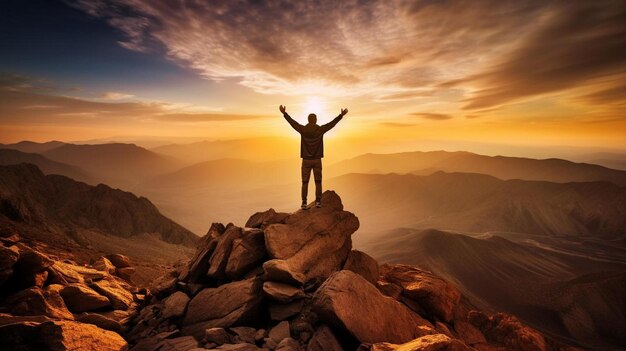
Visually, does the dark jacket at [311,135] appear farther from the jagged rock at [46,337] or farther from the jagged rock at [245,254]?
the jagged rock at [46,337]

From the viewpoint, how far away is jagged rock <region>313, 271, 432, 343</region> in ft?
24.2

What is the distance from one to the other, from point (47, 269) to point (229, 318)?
7396mm

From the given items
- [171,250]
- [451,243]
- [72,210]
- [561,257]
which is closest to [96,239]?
[171,250]

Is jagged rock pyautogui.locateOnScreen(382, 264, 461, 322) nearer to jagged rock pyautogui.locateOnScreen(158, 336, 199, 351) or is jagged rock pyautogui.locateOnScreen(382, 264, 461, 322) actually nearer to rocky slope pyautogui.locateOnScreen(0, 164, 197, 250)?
jagged rock pyautogui.locateOnScreen(158, 336, 199, 351)

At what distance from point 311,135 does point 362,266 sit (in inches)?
250

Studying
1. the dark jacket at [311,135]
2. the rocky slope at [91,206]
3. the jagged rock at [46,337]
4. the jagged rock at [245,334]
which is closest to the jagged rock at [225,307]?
the jagged rock at [245,334]

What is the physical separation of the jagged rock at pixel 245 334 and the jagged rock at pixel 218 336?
226 millimetres

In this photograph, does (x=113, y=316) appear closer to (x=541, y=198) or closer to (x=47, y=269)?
(x=47, y=269)

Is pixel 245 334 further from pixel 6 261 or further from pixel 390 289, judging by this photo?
pixel 6 261

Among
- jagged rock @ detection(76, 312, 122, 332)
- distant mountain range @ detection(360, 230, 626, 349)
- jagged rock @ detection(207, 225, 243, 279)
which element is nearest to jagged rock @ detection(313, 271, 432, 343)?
jagged rock @ detection(207, 225, 243, 279)

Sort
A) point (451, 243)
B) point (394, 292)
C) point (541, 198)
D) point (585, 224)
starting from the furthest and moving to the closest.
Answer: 1. point (541, 198)
2. point (585, 224)
3. point (451, 243)
4. point (394, 292)

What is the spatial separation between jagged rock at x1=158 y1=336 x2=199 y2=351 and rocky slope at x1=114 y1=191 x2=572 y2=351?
0.03 m

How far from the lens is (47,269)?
10.3 meters

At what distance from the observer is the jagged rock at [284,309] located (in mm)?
8570
